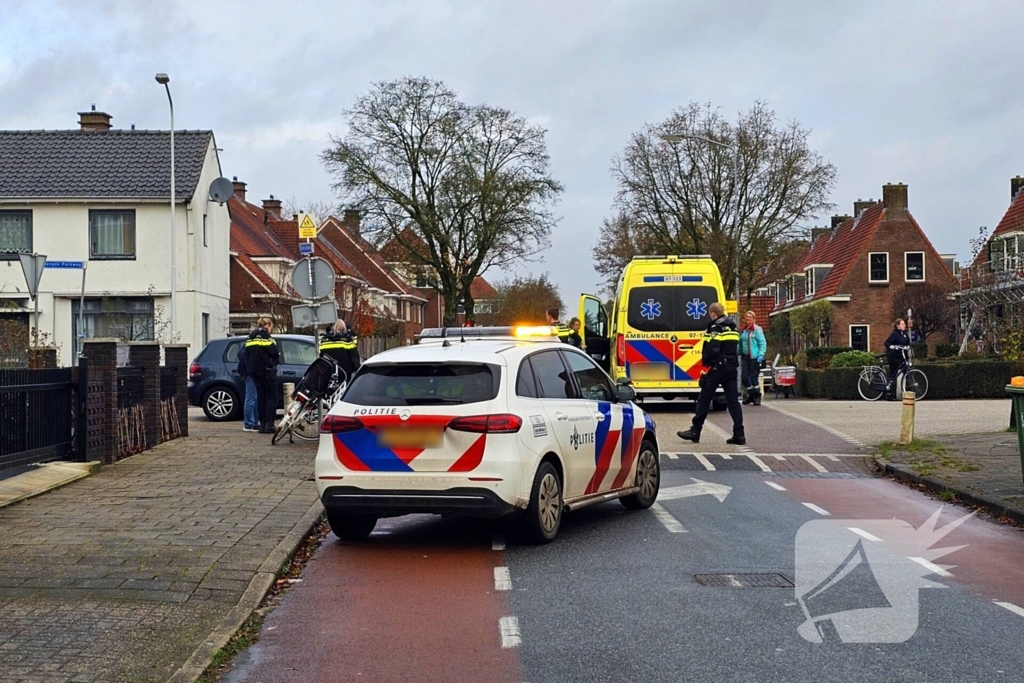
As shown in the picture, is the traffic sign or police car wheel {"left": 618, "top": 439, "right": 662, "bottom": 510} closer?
police car wheel {"left": 618, "top": 439, "right": 662, "bottom": 510}

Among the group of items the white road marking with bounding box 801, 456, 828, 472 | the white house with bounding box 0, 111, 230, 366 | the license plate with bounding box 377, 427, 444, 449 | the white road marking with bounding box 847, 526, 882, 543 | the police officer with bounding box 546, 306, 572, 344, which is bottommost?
the white road marking with bounding box 847, 526, 882, 543

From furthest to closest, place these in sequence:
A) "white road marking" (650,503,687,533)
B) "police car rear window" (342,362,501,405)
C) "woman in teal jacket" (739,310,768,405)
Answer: "woman in teal jacket" (739,310,768,405) < "white road marking" (650,503,687,533) < "police car rear window" (342,362,501,405)

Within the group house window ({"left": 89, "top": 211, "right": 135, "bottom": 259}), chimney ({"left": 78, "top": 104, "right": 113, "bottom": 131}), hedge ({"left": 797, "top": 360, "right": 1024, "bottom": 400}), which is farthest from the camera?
chimney ({"left": 78, "top": 104, "right": 113, "bottom": 131})

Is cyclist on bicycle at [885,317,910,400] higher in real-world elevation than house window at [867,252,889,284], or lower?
lower

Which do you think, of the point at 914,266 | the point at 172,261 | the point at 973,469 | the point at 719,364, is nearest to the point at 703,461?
the point at 719,364

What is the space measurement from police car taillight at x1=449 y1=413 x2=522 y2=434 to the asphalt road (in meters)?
0.94

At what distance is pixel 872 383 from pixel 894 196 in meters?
33.7

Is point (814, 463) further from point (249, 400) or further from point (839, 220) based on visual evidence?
point (839, 220)

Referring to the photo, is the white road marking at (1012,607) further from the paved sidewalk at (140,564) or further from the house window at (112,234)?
the house window at (112,234)

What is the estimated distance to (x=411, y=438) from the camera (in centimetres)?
896

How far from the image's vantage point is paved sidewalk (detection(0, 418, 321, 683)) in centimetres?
604

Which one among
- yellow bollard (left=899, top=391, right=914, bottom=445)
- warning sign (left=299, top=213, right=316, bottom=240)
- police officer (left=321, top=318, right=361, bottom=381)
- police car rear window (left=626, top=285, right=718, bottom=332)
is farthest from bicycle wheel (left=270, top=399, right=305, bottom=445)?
police car rear window (left=626, top=285, right=718, bottom=332)

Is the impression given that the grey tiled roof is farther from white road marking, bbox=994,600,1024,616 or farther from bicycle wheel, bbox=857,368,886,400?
white road marking, bbox=994,600,1024,616

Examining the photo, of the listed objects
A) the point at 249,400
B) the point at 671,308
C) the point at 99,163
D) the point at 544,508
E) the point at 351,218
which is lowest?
the point at 544,508
